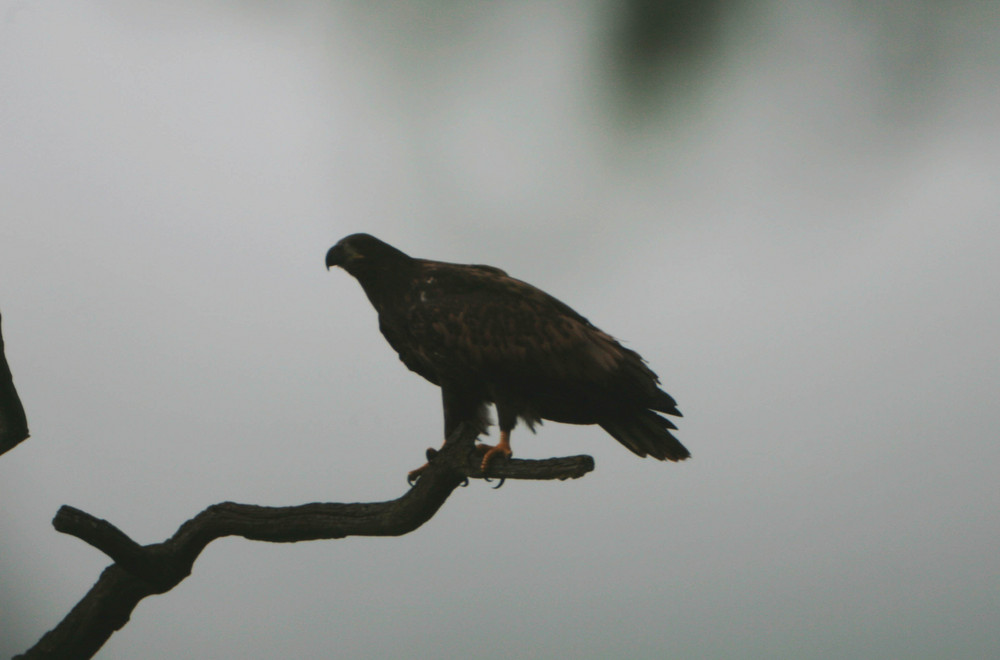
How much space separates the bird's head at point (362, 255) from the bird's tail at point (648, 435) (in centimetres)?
134

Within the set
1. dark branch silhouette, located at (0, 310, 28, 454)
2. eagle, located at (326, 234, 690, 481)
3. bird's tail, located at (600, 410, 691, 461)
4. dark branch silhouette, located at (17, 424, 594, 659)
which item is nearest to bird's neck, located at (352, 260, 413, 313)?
eagle, located at (326, 234, 690, 481)

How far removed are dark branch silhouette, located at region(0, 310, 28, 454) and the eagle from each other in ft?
5.17

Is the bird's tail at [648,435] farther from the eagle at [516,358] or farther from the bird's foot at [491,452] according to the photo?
the bird's foot at [491,452]

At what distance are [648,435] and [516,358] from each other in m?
0.72

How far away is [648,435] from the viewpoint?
12.1 ft

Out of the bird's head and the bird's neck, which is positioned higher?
the bird's head

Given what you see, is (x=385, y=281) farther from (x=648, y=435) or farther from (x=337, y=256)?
(x=648, y=435)

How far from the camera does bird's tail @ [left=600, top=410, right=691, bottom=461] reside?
11.9ft

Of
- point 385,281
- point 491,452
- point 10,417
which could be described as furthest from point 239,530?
point 385,281

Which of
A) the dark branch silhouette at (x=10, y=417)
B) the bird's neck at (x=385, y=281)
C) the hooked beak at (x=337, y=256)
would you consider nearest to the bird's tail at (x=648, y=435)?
the bird's neck at (x=385, y=281)

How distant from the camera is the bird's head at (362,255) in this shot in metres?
3.95

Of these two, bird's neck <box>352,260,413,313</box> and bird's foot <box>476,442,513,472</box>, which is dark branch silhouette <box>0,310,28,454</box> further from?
bird's foot <box>476,442,513,472</box>

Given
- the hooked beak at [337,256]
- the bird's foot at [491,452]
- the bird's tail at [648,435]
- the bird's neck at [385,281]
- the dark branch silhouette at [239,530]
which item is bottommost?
the dark branch silhouette at [239,530]

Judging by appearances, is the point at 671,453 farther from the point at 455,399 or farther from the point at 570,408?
the point at 455,399
